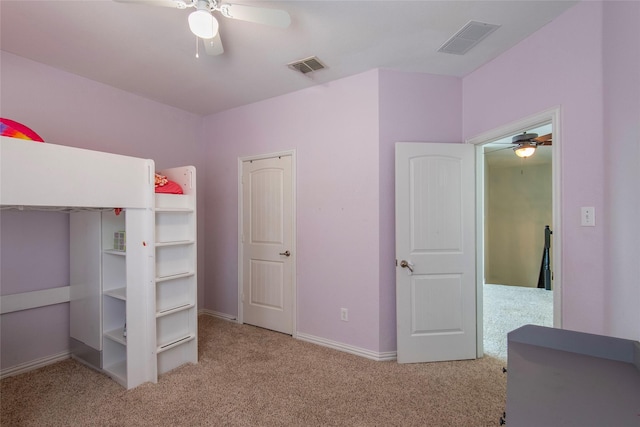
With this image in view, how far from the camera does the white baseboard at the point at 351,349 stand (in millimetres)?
2623

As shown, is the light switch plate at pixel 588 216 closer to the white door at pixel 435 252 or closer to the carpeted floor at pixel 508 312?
the white door at pixel 435 252

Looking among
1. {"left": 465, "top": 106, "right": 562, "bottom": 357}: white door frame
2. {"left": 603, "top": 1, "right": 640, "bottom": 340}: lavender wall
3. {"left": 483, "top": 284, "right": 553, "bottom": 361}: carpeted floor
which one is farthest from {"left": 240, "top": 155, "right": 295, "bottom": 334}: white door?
{"left": 603, "top": 1, "right": 640, "bottom": 340}: lavender wall

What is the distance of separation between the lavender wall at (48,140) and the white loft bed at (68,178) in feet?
3.55

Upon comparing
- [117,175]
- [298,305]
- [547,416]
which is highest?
[117,175]

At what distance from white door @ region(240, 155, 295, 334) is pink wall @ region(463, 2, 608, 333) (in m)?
2.27

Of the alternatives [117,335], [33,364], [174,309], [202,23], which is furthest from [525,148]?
[33,364]

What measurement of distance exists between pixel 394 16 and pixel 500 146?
3.98 metres

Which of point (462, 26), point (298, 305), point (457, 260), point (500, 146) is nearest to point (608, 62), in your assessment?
point (462, 26)

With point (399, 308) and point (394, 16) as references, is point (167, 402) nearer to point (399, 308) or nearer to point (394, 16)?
point (399, 308)

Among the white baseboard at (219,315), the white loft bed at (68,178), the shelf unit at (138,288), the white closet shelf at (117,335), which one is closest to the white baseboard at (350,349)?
the white baseboard at (219,315)

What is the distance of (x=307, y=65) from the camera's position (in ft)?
8.45

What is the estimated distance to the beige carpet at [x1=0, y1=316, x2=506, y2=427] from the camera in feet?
6.10

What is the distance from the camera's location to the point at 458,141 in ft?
9.18

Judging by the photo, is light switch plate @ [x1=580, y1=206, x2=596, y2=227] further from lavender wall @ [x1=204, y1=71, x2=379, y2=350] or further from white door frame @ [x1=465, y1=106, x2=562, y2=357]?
lavender wall @ [x1=204, y1=71, x2=379, y2=350]
